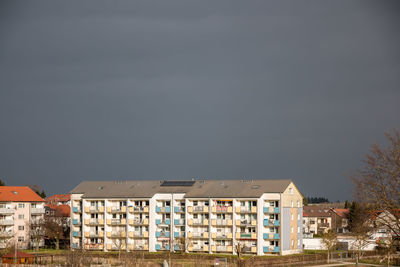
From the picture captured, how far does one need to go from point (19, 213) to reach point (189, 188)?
29142 millimetres

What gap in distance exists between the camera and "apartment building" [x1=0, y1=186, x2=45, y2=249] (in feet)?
322

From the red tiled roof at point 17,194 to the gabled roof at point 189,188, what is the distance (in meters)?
7.61

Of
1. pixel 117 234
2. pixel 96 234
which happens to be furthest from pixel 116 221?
pixel 96 234

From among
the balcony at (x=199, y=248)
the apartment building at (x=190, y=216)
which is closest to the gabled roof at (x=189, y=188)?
the apartment building at (x=190, y=216)

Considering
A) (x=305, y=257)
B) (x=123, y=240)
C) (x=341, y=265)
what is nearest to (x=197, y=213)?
(x=123, y=240)

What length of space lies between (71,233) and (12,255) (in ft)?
98.5

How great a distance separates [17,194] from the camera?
103 m

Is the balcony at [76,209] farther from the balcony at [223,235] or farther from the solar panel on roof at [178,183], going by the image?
the balcony at [223,235]

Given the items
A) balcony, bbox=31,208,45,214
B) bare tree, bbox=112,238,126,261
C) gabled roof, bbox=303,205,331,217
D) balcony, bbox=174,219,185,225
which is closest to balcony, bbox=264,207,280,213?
balcony, bbox=174,219,185,225

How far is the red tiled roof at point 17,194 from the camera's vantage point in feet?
329

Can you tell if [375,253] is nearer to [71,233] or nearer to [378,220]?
[71,233]

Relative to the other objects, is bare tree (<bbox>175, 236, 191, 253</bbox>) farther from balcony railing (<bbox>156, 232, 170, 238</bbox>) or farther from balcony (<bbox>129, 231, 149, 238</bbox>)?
balcony (<bbox>129, 231, 149, 238</bbox>)

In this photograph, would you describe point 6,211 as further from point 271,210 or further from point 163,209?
point 271,210

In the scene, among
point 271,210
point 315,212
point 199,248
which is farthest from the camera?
point 315,212
